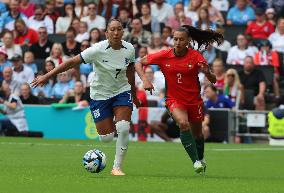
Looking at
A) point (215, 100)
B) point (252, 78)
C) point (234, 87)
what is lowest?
point (215, 100)

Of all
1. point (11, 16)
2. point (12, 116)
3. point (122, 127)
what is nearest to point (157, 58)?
point (122, 127)

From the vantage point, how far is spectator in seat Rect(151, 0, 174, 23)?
28.8m

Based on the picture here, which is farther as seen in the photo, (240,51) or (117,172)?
(240,51)

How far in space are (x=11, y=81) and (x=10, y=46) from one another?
1829 millimetres

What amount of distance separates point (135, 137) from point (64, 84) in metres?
2.77

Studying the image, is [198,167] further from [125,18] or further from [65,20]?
[65,20]

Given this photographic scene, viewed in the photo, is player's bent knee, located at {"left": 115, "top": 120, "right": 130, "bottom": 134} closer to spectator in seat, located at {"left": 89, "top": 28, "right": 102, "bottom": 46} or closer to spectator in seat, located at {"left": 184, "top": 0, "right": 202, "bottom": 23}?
spectator in seat, located at {"left": 89, "top": 28, "right": 102, "bottom": 46}

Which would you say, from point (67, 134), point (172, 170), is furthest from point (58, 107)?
point (172, 170)

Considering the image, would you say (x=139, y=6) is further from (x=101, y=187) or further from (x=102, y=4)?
(x=101, y=187)

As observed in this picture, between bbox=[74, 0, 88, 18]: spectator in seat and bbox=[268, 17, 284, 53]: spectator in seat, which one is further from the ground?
bbox=[74, 0, 88, 18]: spectator in seat

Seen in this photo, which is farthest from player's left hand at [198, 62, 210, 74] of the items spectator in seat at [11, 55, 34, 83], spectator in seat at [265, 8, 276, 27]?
spectator in seat at [265, 8, 276, 27]

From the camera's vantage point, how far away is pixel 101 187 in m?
12.2

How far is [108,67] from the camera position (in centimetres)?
1489

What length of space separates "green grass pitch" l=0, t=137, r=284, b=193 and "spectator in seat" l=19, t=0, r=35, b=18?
738 cm
